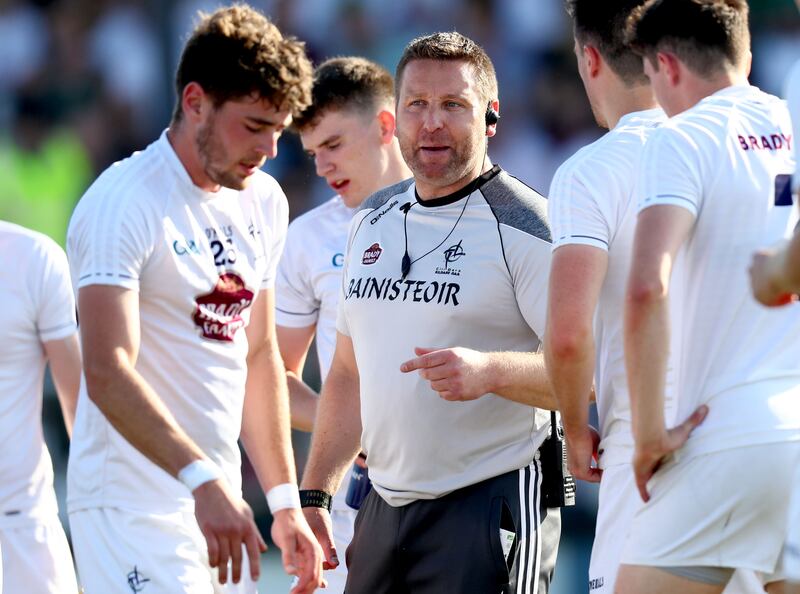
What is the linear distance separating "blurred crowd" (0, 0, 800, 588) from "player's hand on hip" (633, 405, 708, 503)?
6572 mm

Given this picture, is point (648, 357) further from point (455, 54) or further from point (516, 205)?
point (455, 54)

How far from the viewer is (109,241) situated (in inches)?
173

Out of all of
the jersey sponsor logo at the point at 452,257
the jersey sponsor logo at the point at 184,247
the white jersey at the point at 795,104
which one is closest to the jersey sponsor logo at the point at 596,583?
the jersey sponsor logo at the point at 452,257

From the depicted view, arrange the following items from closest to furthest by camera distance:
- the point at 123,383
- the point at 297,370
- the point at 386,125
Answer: the point at 123,383, the point at 386,125, the point at 297,370

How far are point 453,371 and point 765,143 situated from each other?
43.6 inches

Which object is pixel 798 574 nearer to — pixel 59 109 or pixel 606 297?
pixel 606 297

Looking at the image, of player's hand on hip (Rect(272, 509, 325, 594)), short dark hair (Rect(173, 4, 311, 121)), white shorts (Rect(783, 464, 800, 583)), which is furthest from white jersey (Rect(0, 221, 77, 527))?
white shorts (Rect(783, 464, 800, 583))

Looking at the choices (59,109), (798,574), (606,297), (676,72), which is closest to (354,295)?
(606,297)

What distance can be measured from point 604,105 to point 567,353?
907 millimetres

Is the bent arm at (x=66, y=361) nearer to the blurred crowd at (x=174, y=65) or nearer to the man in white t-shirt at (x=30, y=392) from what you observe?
the man in white t-shirt at (x=30, y=392)

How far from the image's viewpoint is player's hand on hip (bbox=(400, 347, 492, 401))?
4172 millimetres

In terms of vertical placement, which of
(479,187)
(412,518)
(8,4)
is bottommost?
(412,518)

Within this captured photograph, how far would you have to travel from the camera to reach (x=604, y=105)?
449 centimetres

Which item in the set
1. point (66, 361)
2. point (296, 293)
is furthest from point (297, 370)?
point (66, 361)
